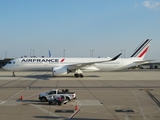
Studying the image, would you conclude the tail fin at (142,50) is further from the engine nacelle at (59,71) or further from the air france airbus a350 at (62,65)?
the engine nacelle at (59,71)

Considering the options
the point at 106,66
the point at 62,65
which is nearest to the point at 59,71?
the point at 62,65

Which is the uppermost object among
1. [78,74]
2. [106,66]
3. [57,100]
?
[106,66]

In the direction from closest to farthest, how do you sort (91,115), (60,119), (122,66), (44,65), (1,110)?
(60,119) < (91,115) < (1,110) < (44,65) < (122,66)

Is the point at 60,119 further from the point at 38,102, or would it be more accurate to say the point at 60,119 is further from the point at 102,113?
the point at 38,102

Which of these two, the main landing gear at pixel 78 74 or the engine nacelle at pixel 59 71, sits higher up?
the engine nacelle at pixel 59 71

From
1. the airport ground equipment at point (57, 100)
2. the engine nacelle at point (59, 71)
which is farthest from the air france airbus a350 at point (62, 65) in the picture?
the airport ground equipment at point (57, 100)

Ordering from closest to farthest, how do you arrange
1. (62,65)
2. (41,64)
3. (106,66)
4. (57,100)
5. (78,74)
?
1. (57,100)
2. (78,74)
3. (41,64)
4. (62,65)
5. (106,66)

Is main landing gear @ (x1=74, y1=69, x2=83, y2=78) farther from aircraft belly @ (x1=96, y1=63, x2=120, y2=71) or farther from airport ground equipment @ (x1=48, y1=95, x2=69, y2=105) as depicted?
airport ground equipment @ (x1=48, y1=95, x2=69, y2=105)

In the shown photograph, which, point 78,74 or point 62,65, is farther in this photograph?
point 62,65

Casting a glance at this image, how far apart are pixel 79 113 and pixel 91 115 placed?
0.91 meters

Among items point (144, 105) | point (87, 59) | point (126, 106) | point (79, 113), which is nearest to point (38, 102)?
point (79, 113)

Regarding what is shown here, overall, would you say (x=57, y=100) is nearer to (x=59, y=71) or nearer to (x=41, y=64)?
(x=59, y=71)

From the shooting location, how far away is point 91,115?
15.2 m

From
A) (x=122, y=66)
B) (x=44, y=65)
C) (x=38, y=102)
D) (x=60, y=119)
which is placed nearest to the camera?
(x=60, y=119)
